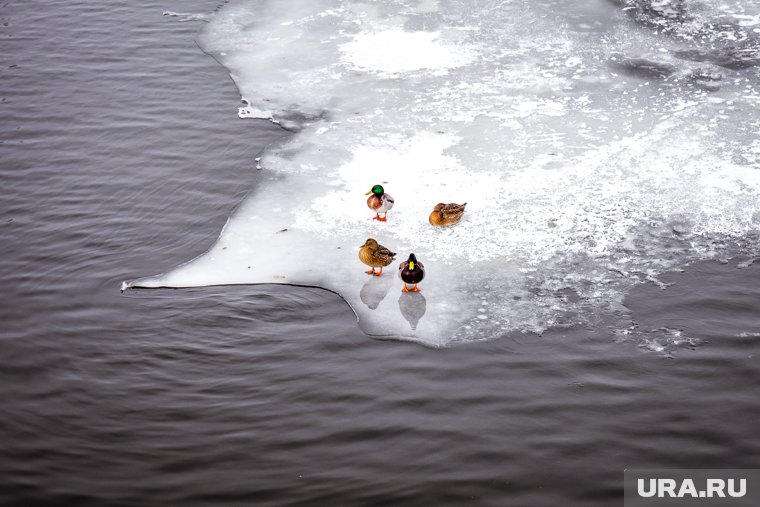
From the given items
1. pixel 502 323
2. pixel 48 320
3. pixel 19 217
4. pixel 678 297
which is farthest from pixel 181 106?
pixel 678 297

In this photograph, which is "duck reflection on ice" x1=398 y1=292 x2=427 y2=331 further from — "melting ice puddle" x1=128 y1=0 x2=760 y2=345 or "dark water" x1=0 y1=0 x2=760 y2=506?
"dark water" x1=0 y1=0 x2=760 y2=506

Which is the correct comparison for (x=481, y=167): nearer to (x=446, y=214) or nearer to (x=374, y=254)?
(x=446, y=214)

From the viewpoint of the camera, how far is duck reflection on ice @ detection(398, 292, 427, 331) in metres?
6.32

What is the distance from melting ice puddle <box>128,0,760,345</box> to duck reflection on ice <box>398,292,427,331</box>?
0.05 feet

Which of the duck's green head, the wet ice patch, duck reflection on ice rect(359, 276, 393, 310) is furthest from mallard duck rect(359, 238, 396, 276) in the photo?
the wet ice patch

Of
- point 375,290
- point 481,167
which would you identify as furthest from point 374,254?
point 481,167

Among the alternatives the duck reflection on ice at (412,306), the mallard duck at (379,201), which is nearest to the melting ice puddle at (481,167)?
the duck reflection on ice at (412,306)

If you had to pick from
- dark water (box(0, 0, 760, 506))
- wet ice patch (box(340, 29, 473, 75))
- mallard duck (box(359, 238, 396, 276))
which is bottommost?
dark water (box(0, 0, 760, 506))

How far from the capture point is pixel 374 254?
258 inches

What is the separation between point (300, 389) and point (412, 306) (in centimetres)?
123

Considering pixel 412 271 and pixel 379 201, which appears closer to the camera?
pixel 412 271

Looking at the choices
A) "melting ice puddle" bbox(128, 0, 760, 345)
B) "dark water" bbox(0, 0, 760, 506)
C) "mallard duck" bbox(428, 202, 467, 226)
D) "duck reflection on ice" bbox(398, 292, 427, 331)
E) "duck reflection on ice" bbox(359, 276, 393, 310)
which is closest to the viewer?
"dark water" bbox(0, 0, 760, 506)

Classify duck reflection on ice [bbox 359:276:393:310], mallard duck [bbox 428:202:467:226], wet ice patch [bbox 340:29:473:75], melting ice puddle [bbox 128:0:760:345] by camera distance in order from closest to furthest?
duck reflection on ice [bbox 359:276:393:310], melting ice puddle [bbox 128:0:760:345], mallard duck [bbox 428:202:467:226], wet ice patch [bbox 340:29:473:75]

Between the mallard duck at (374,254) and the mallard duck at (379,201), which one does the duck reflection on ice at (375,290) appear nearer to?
the mallard duck at (374,254)
